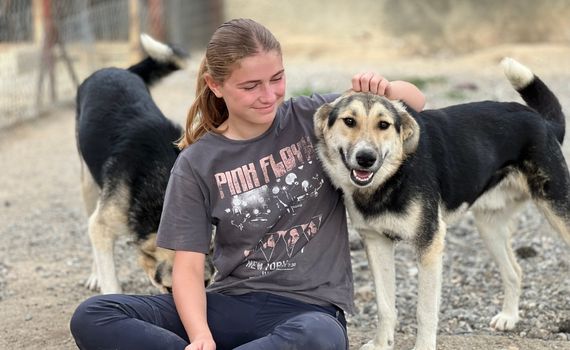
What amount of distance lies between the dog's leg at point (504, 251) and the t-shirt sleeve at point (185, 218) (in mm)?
1837

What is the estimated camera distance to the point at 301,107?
12.3ft

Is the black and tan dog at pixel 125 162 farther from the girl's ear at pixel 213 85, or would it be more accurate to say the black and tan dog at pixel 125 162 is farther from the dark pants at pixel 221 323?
the girl's ear at pixel 213 85

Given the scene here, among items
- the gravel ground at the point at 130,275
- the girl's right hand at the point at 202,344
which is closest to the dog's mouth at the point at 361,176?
the girl's right hand at the point at 202,344

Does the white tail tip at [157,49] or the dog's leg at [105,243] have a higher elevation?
the white tail tip at [157,49]

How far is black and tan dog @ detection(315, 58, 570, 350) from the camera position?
3584 mm

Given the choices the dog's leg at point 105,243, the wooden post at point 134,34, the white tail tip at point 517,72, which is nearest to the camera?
the white tail tip at point 517,72

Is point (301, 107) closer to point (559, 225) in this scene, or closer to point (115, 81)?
point (559, 225)

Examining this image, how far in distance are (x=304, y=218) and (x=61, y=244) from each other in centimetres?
315

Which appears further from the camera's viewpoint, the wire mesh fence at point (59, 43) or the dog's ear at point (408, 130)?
the wire mesh fence at point (59, 43)

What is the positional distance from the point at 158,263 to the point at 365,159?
1.26 meters

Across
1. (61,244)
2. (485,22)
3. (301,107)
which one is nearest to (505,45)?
(485,22)

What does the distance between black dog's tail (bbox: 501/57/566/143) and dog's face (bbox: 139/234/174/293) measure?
6.51 feet

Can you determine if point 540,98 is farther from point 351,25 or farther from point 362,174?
point 351,25

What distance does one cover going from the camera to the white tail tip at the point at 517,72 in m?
4.27
